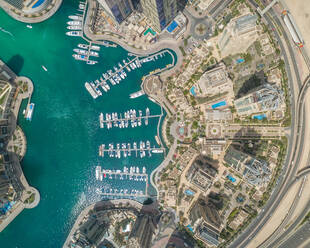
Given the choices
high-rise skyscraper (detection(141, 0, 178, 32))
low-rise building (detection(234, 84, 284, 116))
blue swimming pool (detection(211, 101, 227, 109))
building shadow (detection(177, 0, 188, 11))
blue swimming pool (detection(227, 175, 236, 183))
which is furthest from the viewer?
building shadow (detection(177, 0, 188, 11))

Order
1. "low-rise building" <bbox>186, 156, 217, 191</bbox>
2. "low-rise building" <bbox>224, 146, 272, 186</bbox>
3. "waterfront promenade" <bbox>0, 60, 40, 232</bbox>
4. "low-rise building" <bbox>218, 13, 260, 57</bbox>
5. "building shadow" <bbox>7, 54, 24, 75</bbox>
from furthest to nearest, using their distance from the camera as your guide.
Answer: "building shadow" <bbox>7, 54, 24, 75</bbox>, "waterfront promenade" <bbox>0, 60, 40, 232</bbox>, "low-rise building" <bbox>186, 156, 217, 191</bbox>, "low-rise building" <bbox>224, 146, 272, 186</bbox>, "low-rise building" <bbox>218, 13, 260, 57</bbox>

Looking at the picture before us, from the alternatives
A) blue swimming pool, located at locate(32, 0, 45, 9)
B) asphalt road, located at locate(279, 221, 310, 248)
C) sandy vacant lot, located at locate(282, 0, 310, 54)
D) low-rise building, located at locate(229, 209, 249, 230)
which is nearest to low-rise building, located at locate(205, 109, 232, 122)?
low-rise building, located at locate(229, 209, 249, 230)

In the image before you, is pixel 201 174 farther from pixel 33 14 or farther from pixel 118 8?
pixel 33 14

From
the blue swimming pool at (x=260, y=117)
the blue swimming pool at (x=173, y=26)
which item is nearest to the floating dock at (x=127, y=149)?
the blue swimming pool at (x=260, y=117)

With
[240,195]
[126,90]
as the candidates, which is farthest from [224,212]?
[126,90]

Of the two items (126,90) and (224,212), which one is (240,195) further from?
(126,90)

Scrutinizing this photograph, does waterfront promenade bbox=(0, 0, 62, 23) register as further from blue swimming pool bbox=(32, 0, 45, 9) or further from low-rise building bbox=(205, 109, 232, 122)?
low-rise building bbox=(205, 109, 232, 122)
